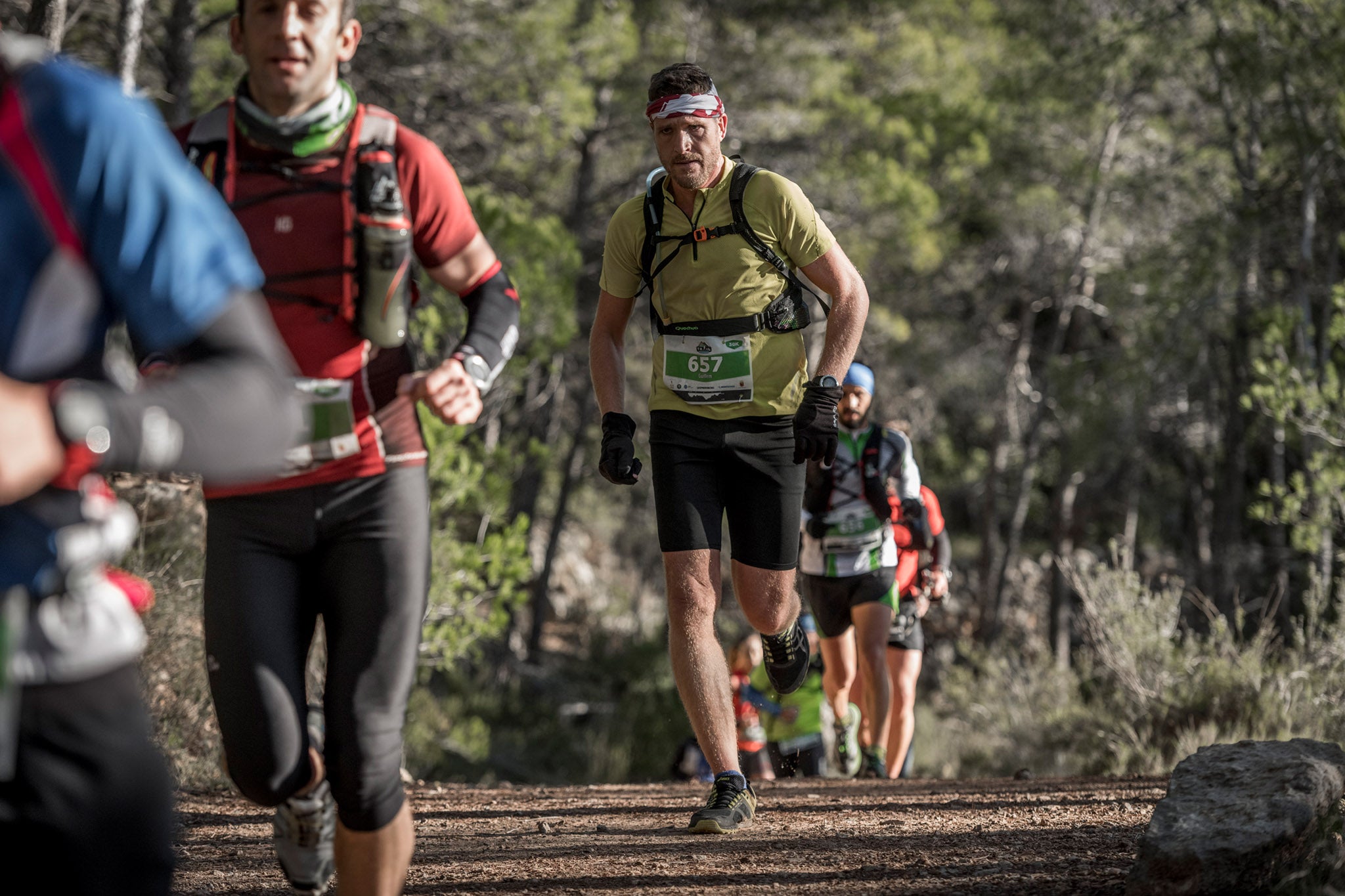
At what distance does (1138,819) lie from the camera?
14.4 ft

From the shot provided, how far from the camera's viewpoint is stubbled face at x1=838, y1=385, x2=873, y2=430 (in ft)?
23.0

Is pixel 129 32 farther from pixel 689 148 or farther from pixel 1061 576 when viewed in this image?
pixel 1061 576

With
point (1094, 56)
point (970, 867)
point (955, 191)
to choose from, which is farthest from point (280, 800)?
point (955, 191)

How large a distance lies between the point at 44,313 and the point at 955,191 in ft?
71.5

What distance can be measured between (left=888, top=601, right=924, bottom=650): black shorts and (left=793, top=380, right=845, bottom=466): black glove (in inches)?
129

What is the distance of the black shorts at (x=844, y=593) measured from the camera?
6871 mm

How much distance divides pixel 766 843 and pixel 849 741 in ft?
11.6

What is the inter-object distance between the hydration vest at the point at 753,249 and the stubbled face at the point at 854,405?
2.49 metres

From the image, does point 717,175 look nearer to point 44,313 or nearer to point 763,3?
point 44,313

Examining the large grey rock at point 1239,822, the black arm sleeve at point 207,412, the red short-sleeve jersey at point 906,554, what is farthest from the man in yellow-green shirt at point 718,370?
the red short-sleeve jersey at point 906,554

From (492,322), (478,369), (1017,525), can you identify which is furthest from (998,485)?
(478,369)

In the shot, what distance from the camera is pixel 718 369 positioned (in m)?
4.42

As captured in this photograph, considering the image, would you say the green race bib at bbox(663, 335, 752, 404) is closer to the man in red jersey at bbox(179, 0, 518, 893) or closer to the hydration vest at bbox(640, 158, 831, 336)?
the hydration vest at bbox(640, 158, 831, 336)

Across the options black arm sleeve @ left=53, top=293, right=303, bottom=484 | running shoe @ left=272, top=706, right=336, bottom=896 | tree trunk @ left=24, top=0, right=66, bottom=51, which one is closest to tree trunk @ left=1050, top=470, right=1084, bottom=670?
tree trunk @ left=24, top=0, right=66, bottom=51
